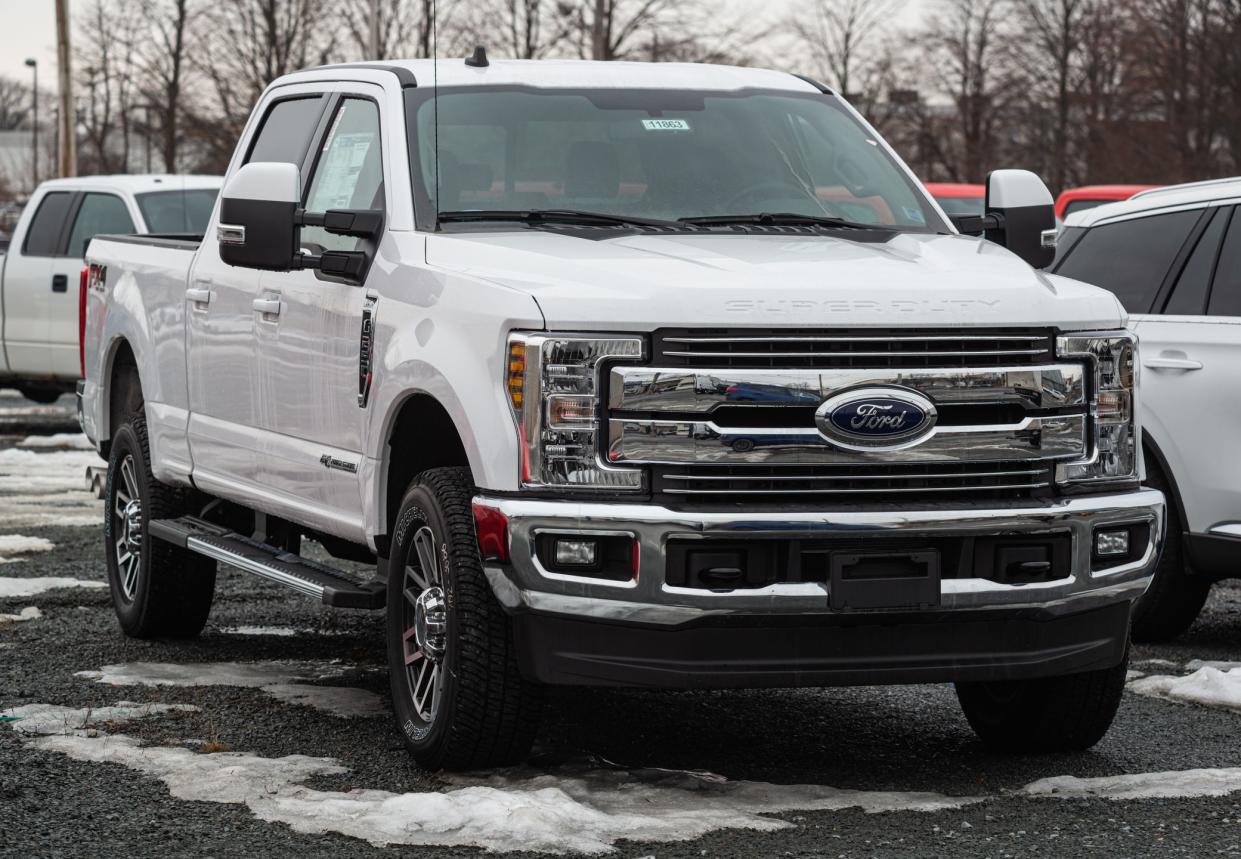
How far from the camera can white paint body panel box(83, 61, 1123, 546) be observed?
16.6 feet

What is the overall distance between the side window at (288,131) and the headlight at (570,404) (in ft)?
7.85

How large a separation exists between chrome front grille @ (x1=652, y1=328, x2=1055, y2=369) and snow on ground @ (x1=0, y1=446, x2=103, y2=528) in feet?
23.6

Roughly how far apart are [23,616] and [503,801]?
3.96 meters

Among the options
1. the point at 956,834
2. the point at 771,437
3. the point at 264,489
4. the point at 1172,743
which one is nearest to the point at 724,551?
the point at 771,437

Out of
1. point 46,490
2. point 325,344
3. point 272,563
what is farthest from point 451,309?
Result: point 46,490

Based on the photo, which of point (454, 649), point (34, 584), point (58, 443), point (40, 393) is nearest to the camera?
point (454, 649)

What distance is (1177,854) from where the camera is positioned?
4.80m

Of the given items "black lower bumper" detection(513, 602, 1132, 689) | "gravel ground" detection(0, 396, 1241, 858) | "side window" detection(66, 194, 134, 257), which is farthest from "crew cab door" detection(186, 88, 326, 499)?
"side window" detection(66, 194, 134, 257)

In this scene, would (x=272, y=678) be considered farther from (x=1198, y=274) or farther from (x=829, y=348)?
(x=1198, y=274)

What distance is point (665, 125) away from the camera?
21.5ft

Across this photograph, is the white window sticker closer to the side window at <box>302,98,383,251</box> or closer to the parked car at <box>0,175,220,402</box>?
the side window at <box>302,98,383,251</box>

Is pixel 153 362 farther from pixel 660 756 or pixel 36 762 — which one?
pixel 660 756

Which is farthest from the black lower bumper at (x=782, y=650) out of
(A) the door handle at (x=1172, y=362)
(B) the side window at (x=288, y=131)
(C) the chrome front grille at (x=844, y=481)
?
(A) the door handle at (x=1172, y=362)

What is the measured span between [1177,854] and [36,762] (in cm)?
306
